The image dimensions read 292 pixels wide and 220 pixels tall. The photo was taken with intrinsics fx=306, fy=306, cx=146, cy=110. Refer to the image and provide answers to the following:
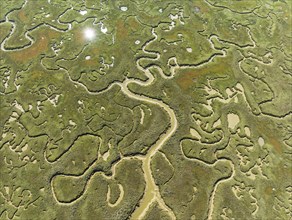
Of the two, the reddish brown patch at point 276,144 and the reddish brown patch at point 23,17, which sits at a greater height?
the reddish brown patch at point 23,17

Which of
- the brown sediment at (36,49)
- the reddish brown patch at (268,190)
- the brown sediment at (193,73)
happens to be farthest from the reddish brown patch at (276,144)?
the brown sediment at (36,49)

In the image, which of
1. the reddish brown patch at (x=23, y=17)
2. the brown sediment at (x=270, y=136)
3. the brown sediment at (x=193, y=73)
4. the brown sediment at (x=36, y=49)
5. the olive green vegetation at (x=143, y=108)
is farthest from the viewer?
the reddish brown patch at (x=23, y=17)

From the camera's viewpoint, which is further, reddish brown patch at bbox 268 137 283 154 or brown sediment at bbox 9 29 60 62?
brown sediment at bbox 9 29 60 62

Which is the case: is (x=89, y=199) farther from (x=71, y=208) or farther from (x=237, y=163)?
(x=237, y=163)

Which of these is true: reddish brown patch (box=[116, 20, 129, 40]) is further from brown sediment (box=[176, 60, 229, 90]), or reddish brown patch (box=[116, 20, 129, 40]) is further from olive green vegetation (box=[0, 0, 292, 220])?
brown sediment (box=[176, 60, 229, 90])

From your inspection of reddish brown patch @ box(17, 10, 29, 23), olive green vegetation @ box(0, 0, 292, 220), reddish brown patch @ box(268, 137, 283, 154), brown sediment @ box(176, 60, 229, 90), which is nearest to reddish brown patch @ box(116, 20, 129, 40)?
olive green vegetation @ box(0, 0, 292, 220)

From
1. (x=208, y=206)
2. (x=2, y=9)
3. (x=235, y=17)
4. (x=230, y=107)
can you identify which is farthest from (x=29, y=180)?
(x=235, y=17)

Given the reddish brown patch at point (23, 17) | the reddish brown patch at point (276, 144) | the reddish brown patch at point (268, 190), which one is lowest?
the reddish brown patch at point (268, 190)

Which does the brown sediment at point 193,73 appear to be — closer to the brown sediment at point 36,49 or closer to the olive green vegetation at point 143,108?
the olive green vegetation at point 143,108

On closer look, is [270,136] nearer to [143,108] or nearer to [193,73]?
[193,73]
